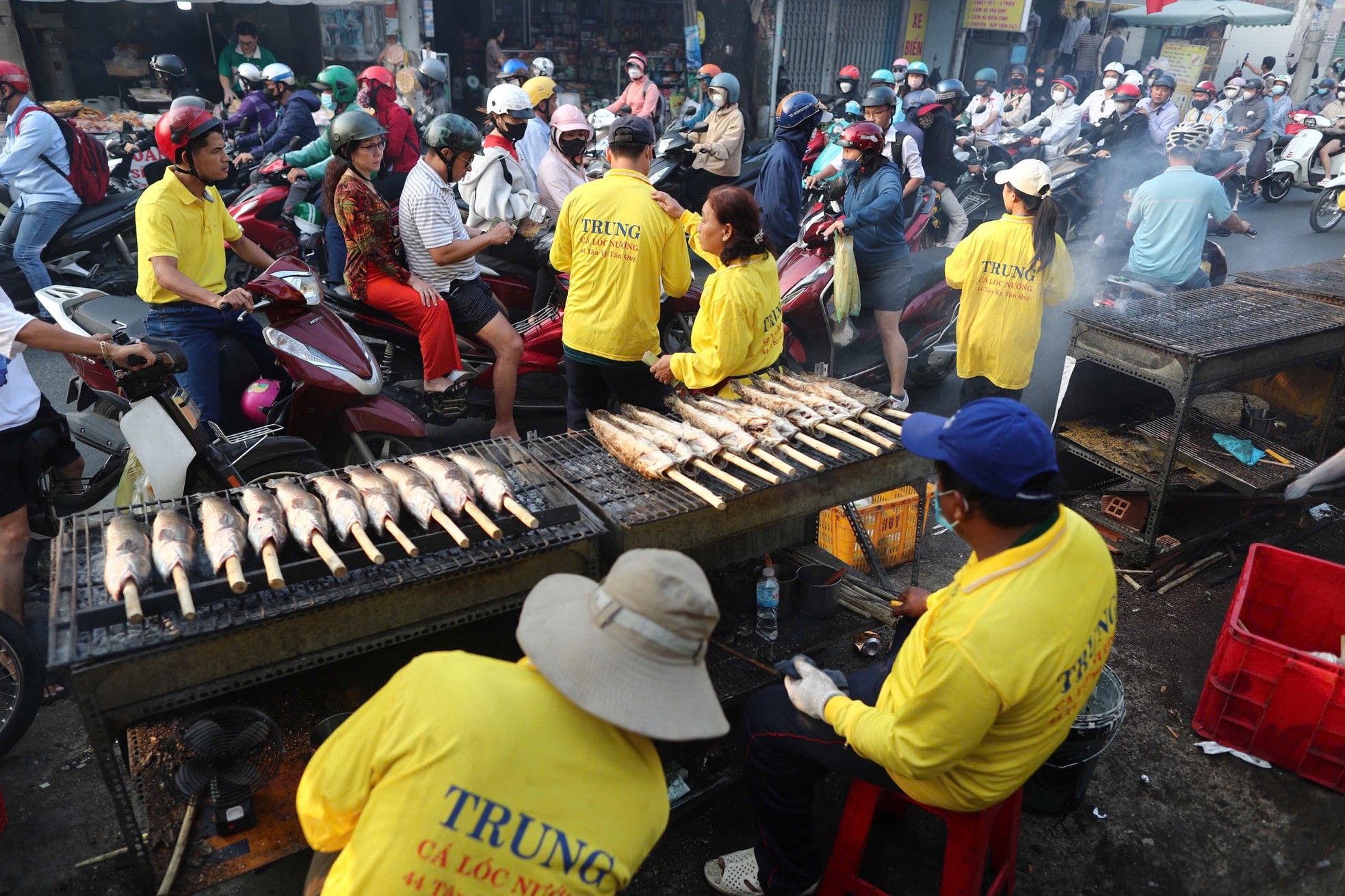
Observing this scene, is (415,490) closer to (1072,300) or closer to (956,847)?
(956,847)

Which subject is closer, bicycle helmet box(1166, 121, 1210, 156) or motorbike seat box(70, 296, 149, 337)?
motorbike seat box(70, 296, 149, 337)

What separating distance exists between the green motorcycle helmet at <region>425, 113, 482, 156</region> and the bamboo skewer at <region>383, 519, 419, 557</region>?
3146 millimetres

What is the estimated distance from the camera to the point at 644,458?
3523 millimetres

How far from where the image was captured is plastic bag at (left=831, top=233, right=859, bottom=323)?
22.0ft

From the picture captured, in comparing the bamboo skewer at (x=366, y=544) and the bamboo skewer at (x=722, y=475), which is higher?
the bamboo skewer at (x=366, y=544)

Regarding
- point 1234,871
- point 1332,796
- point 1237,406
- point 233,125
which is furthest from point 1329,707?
point 233,125

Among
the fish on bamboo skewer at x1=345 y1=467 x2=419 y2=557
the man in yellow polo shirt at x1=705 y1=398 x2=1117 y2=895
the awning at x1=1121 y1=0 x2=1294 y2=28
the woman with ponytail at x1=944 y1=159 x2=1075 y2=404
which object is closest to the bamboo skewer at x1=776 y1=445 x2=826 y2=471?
the man in yellow polo shirt at x1=705 y1=398 x2=1117 y2=895

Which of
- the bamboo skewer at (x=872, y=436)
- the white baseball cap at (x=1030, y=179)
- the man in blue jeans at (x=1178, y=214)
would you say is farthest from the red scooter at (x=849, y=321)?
the bamboo skewer at (x=872, y=436)

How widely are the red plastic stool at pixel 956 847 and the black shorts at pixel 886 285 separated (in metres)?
4.59

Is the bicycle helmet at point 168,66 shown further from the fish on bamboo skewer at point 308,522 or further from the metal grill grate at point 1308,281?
the metal grill grate at point 1308,281

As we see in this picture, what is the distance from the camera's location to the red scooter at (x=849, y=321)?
277 inches

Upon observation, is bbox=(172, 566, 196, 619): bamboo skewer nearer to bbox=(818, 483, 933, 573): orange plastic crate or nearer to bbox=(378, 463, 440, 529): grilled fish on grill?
bbox=(378, 463, 440, 529): grilled fish on grill

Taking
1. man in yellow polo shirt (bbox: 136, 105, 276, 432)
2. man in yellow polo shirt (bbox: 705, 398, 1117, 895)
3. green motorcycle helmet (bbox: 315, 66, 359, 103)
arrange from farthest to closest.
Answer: green motorcycle helmet (bbox: 315, 66, 359, 103), man in yellow polo shirt (bbox: 136, 105, 276, 432), man in yellow polo shirt (bbox: 705, 398, 1117, 895)

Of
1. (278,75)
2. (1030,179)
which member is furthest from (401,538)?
(278,75)
